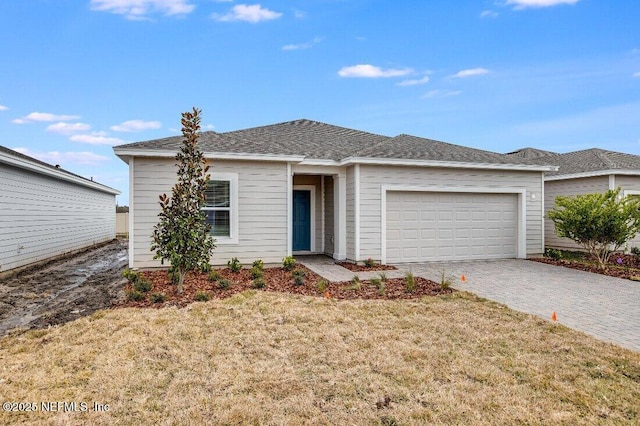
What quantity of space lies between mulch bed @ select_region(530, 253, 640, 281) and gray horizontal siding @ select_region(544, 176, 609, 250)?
6.58 ft

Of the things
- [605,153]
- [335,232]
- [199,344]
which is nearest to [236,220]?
[335,232]

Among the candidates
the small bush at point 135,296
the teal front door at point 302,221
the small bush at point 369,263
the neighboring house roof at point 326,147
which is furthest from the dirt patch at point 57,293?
the small bush at point 369,263

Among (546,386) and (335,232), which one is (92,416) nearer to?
(546,386)

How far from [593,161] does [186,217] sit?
14905 mm

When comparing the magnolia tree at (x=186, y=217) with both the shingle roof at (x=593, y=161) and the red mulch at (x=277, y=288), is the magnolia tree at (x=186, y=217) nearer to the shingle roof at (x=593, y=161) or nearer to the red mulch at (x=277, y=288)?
the red mulch at (x=277, y=288)

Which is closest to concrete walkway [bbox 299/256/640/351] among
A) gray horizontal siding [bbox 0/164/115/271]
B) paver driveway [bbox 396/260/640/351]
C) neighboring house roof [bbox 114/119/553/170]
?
paver driveway [bbox 396/260/640/351]

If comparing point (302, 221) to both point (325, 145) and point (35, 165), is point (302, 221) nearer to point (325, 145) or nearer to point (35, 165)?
point (325, 145)

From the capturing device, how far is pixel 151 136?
33.6 feet

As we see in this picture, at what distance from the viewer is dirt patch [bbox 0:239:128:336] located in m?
5.82

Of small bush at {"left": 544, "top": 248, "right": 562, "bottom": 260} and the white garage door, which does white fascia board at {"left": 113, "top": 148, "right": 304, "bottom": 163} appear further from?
small bush at {"left": 544, "top": 248, "right": 562, "bottom": 260}

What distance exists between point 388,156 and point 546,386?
7.96 meters

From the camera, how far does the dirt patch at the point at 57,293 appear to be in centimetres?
582

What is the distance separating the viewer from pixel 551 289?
299 inches

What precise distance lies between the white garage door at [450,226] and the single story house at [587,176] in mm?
3789
